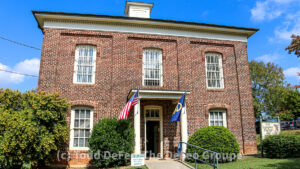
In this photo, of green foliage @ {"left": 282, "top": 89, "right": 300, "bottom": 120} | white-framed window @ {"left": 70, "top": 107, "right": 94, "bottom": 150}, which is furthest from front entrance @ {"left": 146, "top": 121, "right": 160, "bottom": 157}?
green foliage @ {"left": 282, "top": 89, "right": 300, "bottom": 120}

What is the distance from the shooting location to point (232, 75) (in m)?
14.5

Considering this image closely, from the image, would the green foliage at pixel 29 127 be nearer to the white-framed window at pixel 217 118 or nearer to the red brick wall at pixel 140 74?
the red brick wall at pixel 140 74

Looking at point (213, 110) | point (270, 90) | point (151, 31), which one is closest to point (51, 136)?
point (151, 31)

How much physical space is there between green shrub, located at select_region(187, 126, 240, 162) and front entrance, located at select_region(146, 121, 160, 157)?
247 cm

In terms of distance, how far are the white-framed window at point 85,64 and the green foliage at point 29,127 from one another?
2.35m

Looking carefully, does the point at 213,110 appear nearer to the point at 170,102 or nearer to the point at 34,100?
the point at 170,102

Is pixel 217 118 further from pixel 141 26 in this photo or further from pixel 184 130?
pixel 141 26

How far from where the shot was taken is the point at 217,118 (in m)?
13.8

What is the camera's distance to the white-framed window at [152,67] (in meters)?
13.4

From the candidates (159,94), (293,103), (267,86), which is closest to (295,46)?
(159,94)

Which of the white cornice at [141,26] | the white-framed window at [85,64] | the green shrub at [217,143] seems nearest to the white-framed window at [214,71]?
the white cornice at [141,26]

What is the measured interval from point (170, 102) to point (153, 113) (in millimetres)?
1219

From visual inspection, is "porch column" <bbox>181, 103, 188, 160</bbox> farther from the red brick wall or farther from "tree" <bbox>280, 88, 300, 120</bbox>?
"tree" <bbox>280, 88, 300, 120</bbox>

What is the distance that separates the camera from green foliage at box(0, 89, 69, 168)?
8.86m
